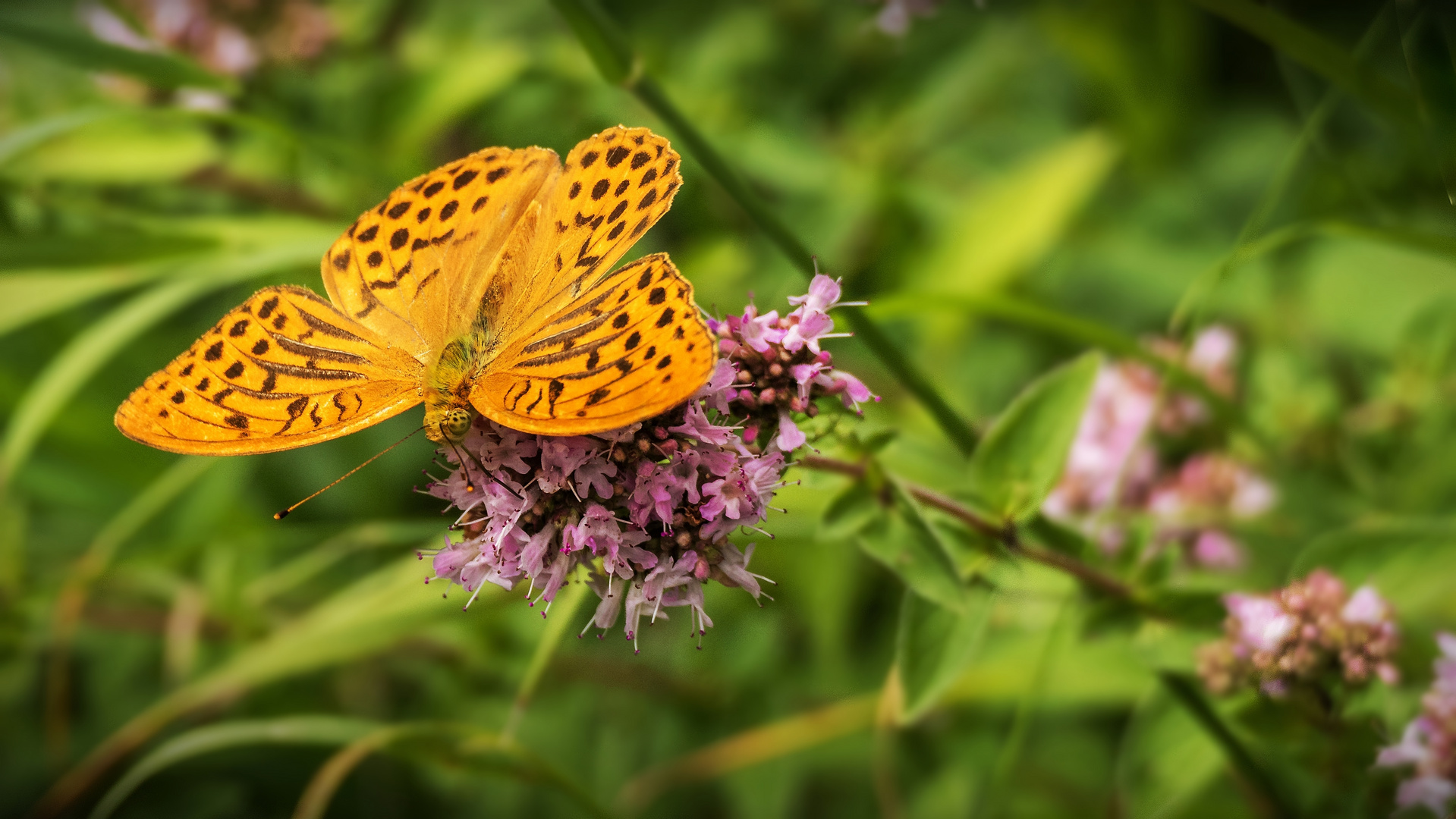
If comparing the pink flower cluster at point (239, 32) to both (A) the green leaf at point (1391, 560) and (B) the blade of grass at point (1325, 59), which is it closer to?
(B) the blade of grass at point (1325, 59)

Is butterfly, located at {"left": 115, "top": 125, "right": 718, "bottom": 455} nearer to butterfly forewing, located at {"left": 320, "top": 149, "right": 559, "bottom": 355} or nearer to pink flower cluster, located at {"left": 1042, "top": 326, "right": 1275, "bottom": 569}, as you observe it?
butterfly forewing, located at {"left": 320, "top": 149, "right": 559, "bottom": 355}

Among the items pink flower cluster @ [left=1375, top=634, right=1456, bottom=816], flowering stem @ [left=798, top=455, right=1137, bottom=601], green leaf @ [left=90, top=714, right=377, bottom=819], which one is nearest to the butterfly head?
flowering stem @ [left=798, top=455, right=1137, bottom=601]

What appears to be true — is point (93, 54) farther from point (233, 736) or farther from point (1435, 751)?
point (1435, 751)

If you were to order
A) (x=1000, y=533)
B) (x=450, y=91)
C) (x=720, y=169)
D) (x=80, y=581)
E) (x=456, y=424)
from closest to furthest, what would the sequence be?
(x=456, y=424), (x=1000, y=533), (x=720, y=169), (x=80, y=581), (x=450, y=91)

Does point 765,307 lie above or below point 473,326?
below

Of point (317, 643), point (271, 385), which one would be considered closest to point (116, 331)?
point (317, 643)

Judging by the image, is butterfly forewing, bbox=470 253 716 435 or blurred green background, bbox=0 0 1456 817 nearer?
butterfly forewing, bbox=470 253 716 435
